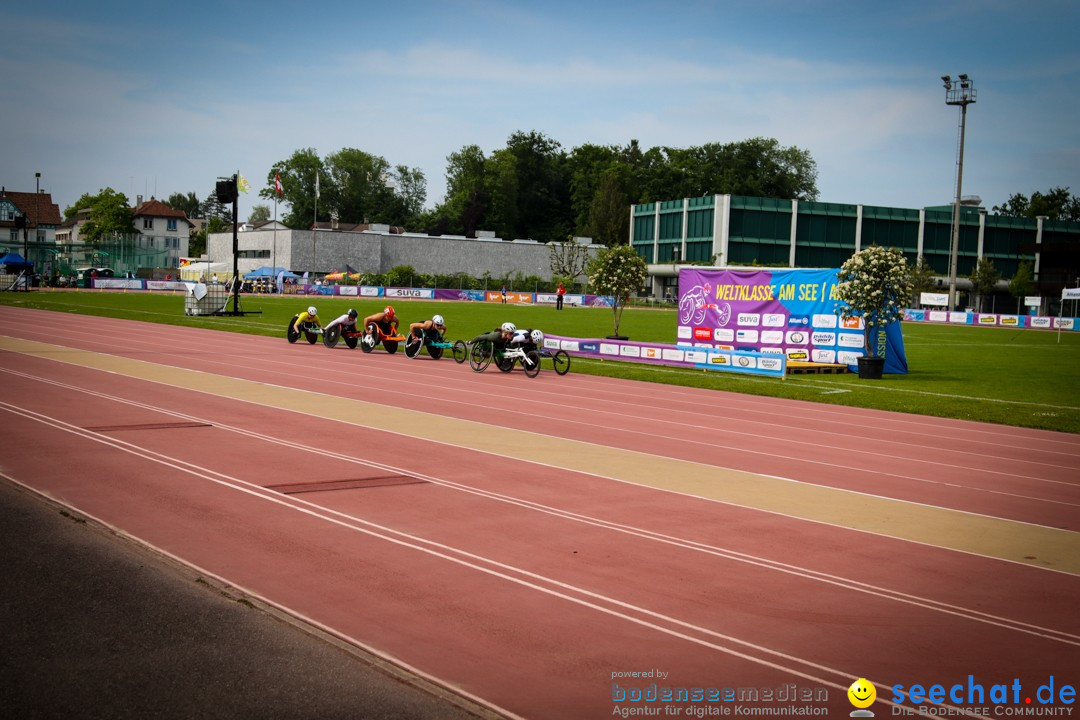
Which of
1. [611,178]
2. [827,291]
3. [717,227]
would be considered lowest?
[827,291]

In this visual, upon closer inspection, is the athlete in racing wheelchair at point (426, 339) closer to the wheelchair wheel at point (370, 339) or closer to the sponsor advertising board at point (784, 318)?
the wheelchair wheel at point (370, 339)

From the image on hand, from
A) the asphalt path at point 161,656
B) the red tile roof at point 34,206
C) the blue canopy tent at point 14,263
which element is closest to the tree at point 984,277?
the blue canopy tent at point 14,263

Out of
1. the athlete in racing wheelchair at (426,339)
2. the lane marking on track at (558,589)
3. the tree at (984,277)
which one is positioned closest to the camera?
the lane marking on track at (558,589)

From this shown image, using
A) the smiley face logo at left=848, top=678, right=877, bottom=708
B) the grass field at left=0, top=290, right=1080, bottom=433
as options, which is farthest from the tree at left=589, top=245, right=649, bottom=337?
the smiley face logo at left=848, top=678, right=877, bottom=708

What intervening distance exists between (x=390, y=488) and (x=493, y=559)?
8.61 ft

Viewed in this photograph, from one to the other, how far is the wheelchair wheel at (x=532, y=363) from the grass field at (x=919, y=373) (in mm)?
2343

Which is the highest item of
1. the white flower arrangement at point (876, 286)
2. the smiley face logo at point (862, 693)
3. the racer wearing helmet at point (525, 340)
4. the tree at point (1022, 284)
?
the tree at point (1022, 284)

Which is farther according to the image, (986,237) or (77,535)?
(986,237)

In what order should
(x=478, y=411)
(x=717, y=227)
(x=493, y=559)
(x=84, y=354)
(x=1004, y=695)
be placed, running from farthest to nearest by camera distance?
(x=717, y=227)
(x=84, y=354)
(x=478, y=411)
(x=493, y=559)
(x=1004, y=695)

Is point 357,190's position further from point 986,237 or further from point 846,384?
point 846,384

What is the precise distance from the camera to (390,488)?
9836 millimetres

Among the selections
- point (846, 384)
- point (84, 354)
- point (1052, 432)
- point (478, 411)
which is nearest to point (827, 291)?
point (846, 384)

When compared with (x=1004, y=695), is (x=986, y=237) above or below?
above

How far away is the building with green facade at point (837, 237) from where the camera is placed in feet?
299
